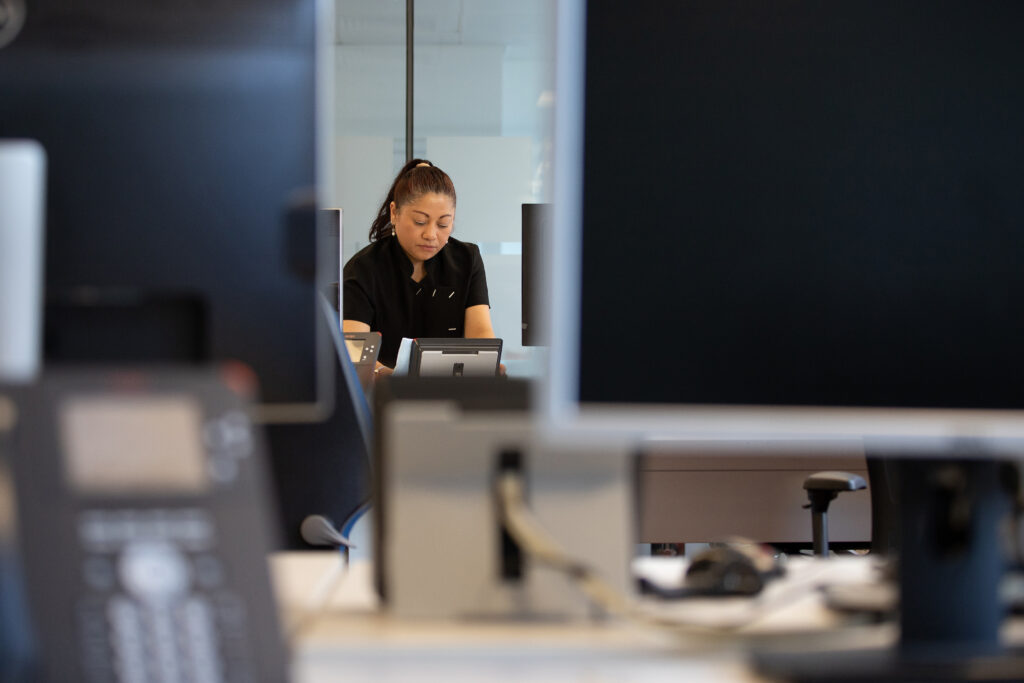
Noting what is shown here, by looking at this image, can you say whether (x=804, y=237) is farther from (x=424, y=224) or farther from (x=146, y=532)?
(x=424, y=224)

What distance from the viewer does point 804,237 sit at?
0.64 metres

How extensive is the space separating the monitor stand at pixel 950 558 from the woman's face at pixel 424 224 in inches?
125

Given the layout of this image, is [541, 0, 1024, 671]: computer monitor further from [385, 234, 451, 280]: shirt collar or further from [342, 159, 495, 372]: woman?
[385, 234, 451, 280]: shirt collar

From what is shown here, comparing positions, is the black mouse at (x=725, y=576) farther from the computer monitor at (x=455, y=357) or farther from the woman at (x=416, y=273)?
the woman at (x=416, y=273)

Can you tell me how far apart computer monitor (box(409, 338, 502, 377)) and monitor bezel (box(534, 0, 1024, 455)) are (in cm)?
212

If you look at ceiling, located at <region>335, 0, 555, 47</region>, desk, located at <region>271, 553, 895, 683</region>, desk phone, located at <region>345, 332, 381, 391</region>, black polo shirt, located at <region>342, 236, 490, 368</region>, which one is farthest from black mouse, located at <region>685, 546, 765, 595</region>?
ceiling, located at <region>335, 0, 555, 47</region>

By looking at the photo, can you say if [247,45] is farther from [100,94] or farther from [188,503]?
[188,503]

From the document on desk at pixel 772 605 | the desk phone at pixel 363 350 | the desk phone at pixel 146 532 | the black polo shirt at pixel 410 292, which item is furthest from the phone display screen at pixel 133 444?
the black polo shirt at pixel 410 292

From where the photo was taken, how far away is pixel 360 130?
5.93 metres

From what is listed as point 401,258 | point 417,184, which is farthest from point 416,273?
point 417,184

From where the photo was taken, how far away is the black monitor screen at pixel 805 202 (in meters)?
0.62

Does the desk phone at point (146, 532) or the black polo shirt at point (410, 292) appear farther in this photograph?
the black polo shirt at point (410, 292)

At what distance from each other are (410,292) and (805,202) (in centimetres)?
334

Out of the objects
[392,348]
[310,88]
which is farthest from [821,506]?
[310,88]
